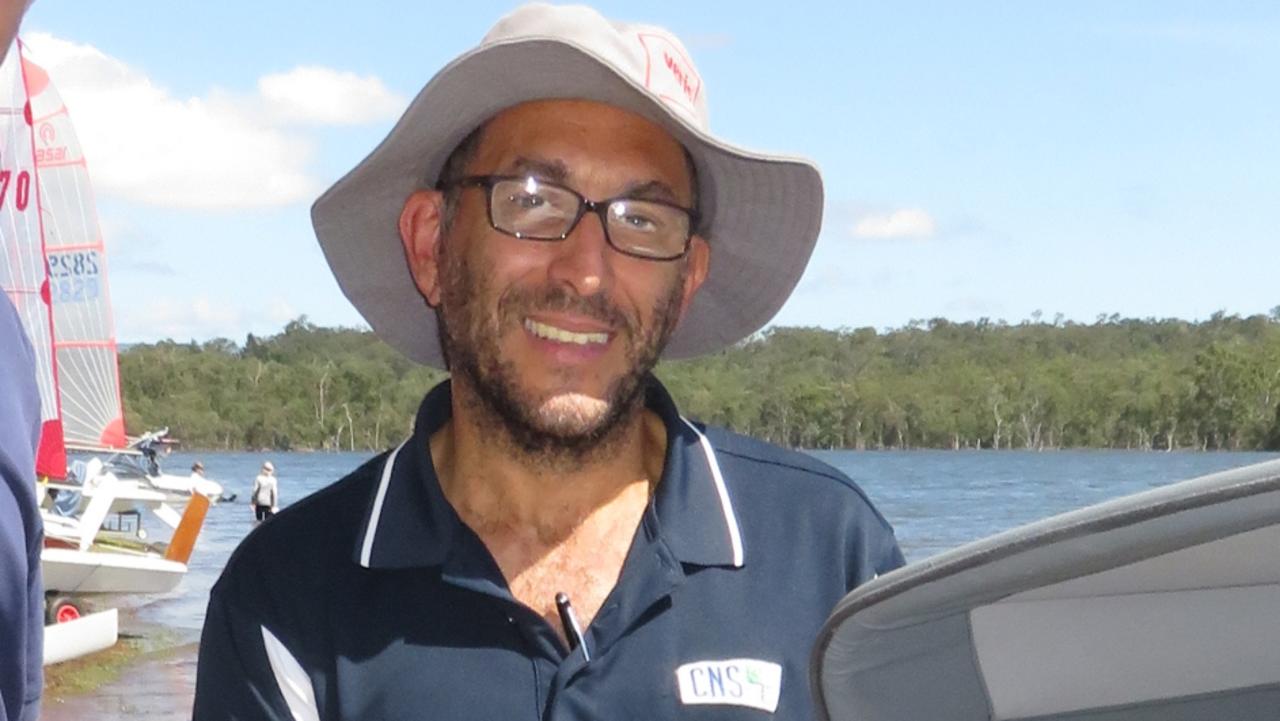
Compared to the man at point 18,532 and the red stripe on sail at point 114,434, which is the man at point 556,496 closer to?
the man at point 18,532

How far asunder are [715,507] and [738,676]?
0.94ft

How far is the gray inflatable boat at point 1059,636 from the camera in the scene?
1.47 meters

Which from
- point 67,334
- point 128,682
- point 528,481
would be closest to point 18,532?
point 528,481

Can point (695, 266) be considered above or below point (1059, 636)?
above

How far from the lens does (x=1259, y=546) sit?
1.45m

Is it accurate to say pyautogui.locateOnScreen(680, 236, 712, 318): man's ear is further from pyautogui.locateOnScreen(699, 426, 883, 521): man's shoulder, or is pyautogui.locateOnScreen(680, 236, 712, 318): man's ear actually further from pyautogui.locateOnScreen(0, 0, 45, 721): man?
pyautogui.locateOnScreen(0, 0, 45, 721): man

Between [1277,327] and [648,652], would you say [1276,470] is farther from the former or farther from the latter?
[1277,327]

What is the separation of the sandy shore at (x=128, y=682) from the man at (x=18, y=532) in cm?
1222

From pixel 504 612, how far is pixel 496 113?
2.42ft

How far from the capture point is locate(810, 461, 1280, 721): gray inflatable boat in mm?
1473

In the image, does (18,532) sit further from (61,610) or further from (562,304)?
(61,610)

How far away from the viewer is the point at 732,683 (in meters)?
2.50

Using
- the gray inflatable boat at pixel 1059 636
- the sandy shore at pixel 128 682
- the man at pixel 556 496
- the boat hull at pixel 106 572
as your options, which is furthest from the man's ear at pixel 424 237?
the boat hull at pixel 106 572

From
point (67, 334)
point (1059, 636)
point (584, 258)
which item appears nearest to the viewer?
point (1059, 636)
